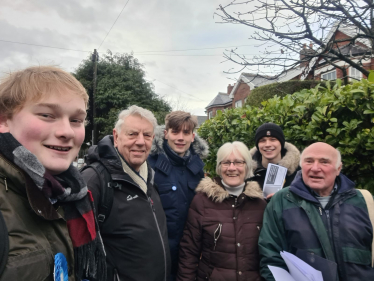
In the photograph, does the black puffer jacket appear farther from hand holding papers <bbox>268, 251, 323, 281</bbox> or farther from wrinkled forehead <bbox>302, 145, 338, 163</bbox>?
wrinkled forehead <bbox>302, 145, 338, 163</bbox>

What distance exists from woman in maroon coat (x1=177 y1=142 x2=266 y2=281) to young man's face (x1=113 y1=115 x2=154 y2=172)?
0.67 m

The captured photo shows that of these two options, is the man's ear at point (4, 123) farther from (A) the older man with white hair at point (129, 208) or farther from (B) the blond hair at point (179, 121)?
(B) the blond hair at point (179, 121)

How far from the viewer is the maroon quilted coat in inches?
82.0

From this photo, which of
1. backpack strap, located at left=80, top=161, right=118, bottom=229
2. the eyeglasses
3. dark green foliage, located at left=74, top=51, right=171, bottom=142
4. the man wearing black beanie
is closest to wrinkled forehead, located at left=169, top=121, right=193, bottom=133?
the eyeglasses

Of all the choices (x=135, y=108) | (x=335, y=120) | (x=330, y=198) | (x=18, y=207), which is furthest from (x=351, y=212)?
(x=18, y=207)

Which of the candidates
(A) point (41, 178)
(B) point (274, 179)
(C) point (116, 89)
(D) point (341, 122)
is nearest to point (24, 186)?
(A) point (41, 178)

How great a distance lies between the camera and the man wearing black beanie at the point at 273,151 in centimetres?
268

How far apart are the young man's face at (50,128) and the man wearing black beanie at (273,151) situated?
2.08 metres

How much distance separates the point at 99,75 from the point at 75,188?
22.4 meters

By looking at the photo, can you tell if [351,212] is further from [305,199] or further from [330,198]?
[305,199]

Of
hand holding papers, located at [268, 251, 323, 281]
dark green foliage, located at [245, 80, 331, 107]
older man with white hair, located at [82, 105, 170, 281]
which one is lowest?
hand holding papers, located at [268, 251, 323, 281]

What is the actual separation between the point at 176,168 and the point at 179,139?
1.01 ft

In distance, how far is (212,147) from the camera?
5.46 m

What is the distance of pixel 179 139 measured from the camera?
107 inches
